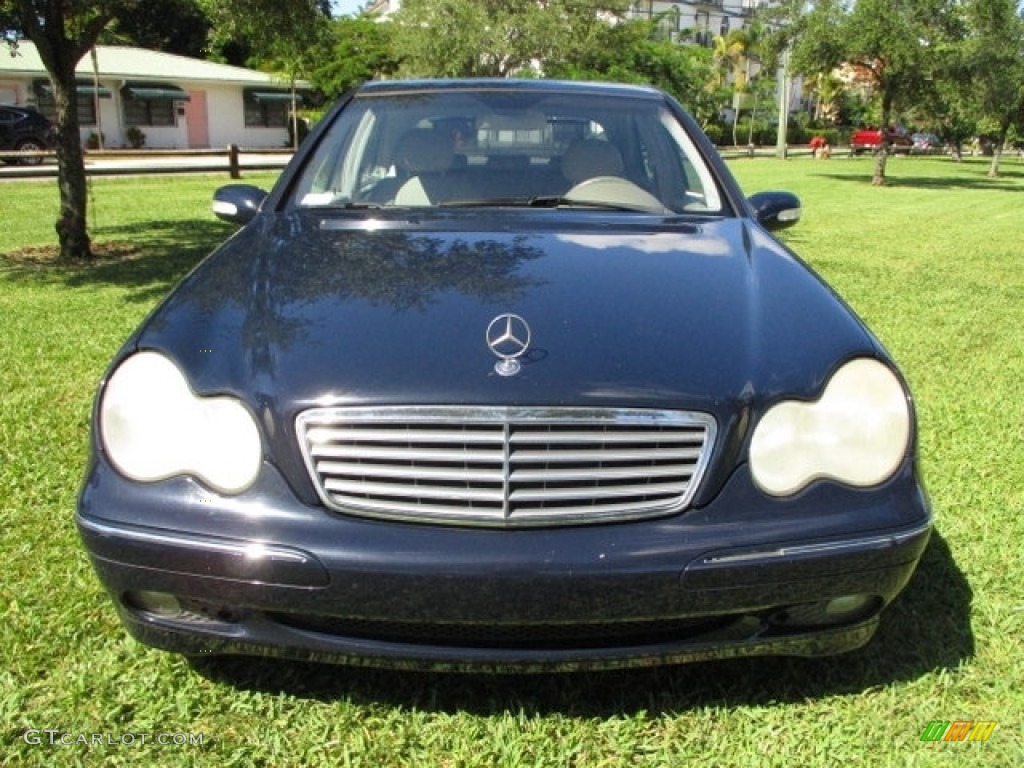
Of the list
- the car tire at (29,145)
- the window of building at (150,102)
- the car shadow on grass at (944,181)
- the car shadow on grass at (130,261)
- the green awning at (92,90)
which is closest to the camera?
the car shadow on grass at (130,261)

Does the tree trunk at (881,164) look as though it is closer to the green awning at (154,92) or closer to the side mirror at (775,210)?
the side mirror at (775,210)

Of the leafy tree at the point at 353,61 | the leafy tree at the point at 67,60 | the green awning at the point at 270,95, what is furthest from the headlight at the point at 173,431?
the green awning at the point at 270,95

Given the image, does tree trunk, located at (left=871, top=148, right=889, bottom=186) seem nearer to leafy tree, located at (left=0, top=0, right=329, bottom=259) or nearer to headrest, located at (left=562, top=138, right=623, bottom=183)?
leafy tree, located at (left=0, top=0, right=329, bottom=259)

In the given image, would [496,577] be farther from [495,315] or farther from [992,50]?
[992,50]

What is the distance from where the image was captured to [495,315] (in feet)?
6.91

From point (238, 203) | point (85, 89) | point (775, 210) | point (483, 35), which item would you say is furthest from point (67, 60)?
point (85, 89)

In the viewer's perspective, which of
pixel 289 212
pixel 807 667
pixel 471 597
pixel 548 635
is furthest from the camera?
pixel 289 212

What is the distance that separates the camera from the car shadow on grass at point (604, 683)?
2.18 meters

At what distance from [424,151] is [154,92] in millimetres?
37823

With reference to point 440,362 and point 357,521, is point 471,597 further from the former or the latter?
point 440,362

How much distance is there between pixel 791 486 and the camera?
1.91 meters

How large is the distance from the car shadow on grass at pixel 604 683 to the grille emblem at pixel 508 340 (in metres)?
0.83

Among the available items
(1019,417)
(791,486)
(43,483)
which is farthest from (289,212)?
(1019,417)

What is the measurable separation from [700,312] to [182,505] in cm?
124
